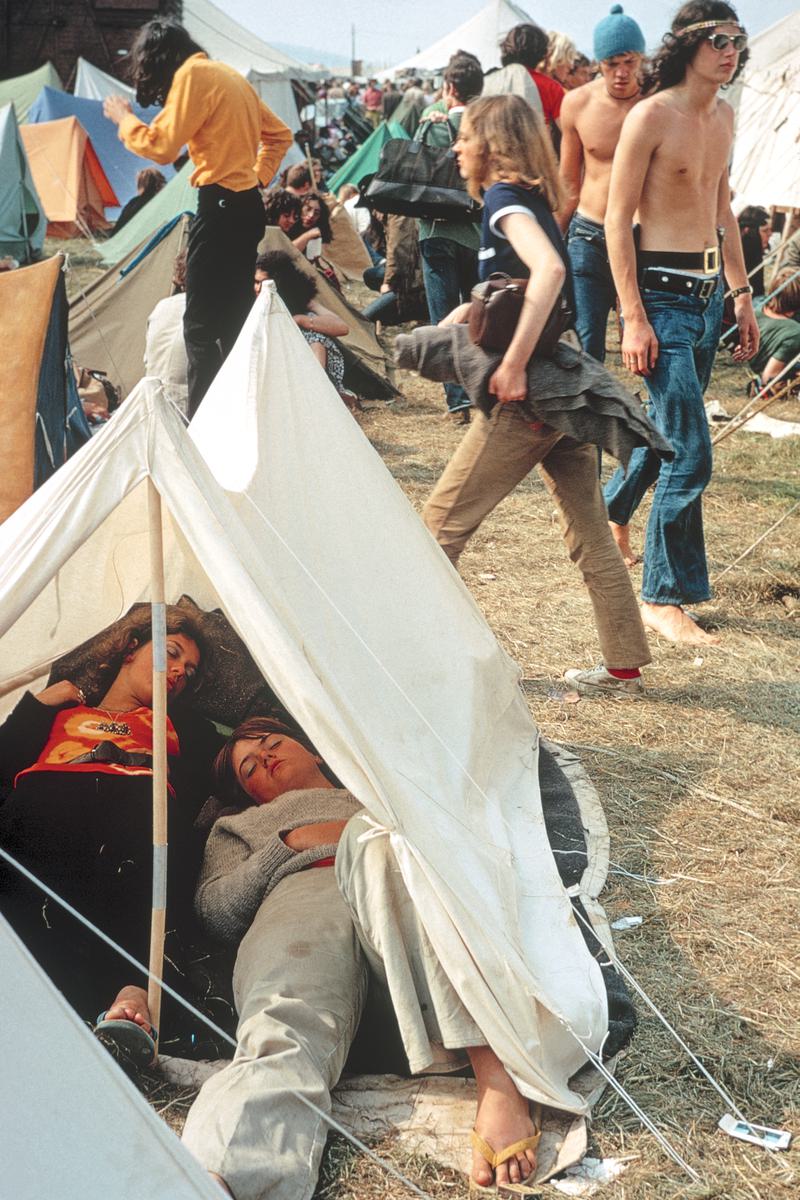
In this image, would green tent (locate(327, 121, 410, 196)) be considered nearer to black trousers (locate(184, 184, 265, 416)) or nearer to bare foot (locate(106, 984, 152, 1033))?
black trousers (locate(184, 184, 265, 416))

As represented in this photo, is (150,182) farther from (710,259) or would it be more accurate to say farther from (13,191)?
(710,259)

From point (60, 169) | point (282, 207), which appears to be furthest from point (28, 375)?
point (60, 169)

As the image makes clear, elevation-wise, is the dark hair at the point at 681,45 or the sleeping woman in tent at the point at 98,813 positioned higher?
the dark hair at the point at 681,45

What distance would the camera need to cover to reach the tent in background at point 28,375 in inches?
174

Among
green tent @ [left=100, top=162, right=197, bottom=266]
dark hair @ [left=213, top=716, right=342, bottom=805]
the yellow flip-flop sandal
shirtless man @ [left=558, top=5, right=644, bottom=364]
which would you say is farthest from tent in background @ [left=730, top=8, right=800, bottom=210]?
the yellow flip-flop sandal

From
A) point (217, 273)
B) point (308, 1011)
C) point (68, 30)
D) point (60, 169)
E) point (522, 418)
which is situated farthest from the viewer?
point (68, 30)

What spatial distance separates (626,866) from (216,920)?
992mm

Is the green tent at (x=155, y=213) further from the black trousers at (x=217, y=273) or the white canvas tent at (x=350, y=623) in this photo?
the white canvas tent at (x=350, y=623)

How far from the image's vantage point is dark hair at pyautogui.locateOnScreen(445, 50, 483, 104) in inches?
236

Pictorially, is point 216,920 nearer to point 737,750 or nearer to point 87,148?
point 737,750

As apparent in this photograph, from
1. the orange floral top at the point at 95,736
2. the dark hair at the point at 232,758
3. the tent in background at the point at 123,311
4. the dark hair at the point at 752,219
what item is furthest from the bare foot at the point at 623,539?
the dark hair at the point at 752,219

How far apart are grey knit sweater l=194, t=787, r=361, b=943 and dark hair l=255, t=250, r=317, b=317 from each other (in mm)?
3298

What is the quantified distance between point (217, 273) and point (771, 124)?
8.29 meters

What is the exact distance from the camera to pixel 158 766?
7.10 ft
